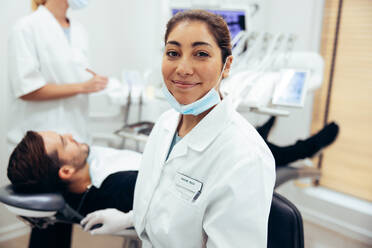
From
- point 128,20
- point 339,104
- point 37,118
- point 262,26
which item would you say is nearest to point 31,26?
point 37,118

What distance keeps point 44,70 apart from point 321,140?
4.95 feet

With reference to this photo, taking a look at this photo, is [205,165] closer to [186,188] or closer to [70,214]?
[186,188]

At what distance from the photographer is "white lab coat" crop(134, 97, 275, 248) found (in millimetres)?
681

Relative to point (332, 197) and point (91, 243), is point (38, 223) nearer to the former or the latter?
point (91, 243)

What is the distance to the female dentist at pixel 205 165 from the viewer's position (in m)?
0.68

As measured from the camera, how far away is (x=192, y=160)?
783 millimetres

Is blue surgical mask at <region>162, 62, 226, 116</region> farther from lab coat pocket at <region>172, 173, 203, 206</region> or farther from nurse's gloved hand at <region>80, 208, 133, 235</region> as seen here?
nurse's gloved hand at <region>80, 208, 133, 235</region>

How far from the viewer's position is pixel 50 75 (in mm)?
1581

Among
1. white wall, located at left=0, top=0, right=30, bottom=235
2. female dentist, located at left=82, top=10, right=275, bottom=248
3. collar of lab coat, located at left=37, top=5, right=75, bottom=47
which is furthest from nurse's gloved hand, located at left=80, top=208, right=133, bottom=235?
white wall, located at left=0, top=0, right=30, bottom=235

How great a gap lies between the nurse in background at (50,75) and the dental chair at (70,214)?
0.95ft

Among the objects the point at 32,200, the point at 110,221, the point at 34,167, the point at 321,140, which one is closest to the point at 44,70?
the point at 34,167

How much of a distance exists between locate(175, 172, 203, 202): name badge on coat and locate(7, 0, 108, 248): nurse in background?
0.86 metres

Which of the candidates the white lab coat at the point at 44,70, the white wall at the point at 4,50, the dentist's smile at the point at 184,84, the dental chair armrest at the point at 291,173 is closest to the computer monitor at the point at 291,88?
the dental chair armrest at the point at 291,173

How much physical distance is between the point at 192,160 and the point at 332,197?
1.99 m
